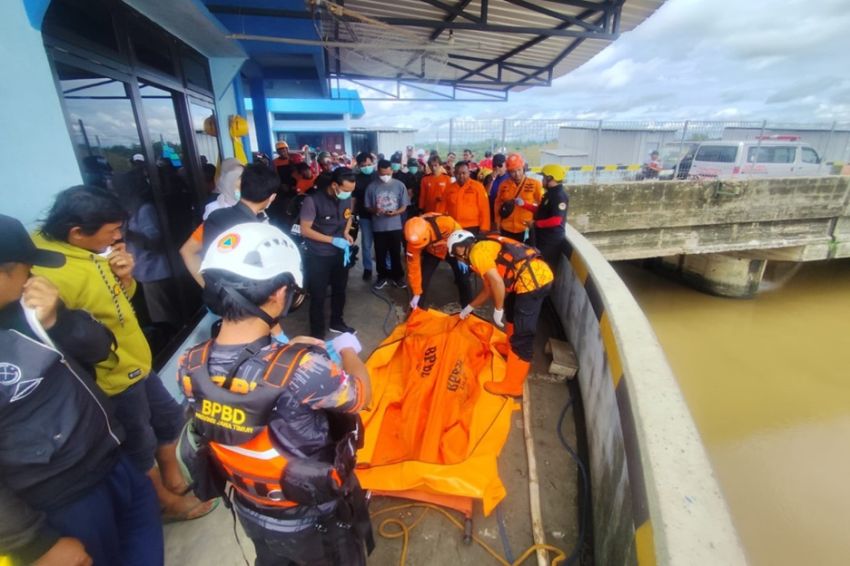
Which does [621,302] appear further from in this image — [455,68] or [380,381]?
[455,68]

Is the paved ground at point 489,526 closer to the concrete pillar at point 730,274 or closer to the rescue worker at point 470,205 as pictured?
the rescue worker at point 470,205

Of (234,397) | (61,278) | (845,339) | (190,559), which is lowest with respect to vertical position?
(845,339)

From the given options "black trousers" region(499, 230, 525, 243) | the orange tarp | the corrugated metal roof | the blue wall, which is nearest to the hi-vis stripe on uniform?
the corrugated metal roof

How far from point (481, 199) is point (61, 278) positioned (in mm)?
3931

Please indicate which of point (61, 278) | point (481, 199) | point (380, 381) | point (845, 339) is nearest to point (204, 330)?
point (380, 381)

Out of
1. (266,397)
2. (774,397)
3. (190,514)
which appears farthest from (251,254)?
(774,397)

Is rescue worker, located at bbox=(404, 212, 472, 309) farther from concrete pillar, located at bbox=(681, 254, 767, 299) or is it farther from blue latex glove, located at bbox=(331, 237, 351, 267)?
concrete pillar, located at bbox=(681, 254, 767, 299)

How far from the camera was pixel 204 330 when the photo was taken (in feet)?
10.8

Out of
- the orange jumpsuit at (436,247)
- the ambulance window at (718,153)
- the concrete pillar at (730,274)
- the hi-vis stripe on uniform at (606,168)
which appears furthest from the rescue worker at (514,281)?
the ambulance window at (718,153)

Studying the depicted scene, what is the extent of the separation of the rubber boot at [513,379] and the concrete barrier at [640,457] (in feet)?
1.49

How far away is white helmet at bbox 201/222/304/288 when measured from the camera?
3.52 ft

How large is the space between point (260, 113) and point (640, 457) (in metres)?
8.39

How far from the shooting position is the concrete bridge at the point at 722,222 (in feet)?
26.2

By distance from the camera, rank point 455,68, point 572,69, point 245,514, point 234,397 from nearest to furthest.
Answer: point 234,397
point 245,514
point 572,69
point 455,68
